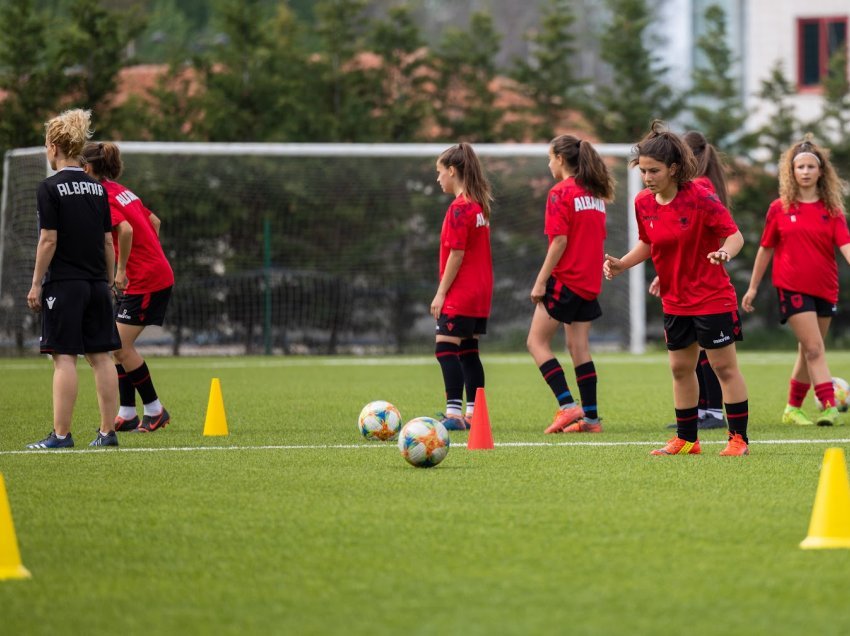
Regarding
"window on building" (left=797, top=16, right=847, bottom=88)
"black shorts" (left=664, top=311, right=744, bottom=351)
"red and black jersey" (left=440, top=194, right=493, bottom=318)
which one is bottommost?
"black shorts" (left=664, top=311, right=744, bottom=351)

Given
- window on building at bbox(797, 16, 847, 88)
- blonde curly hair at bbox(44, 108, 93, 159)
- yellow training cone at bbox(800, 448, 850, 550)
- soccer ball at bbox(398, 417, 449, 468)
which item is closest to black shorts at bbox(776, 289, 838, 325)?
soccer ball at bbox(398, 417, 449, 468)

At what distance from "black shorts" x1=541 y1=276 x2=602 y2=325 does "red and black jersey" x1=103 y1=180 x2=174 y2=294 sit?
2.54m

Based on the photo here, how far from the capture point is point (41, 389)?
12.9 m

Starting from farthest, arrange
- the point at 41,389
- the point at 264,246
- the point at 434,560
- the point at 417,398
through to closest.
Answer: the point at 264,246, the point at 41,389, the point at 417,398, the point at 434,560

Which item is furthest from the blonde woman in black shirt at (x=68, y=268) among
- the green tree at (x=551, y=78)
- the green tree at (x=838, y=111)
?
the green tree at (x=838, y=111)

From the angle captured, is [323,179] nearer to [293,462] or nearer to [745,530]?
[293,462]

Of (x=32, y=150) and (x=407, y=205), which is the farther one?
(x=407, y=205)

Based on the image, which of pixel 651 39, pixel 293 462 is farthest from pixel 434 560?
pixel 651 39

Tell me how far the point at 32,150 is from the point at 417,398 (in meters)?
9.47

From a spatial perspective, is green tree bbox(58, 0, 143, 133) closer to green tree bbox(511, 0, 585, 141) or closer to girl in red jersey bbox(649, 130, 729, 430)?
green tree bbox(511, 0, 585, 141)

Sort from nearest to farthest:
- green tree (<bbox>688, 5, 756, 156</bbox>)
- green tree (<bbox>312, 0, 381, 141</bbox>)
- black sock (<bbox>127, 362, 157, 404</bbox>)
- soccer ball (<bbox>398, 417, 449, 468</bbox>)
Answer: soccer ball (<bbox>398, 417, 449, 468</bbox>), black sock (<bbox>127, 362, 157, 404</bbox>), green tree (<bbox>312, 0, 381, 141</bbox>), green tree (<bbox>688, 5, 756, 156</bbox>)

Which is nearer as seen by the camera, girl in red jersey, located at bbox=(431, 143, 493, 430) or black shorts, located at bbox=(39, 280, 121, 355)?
black shorts, located at bbox=(39, 280, 121, 355)

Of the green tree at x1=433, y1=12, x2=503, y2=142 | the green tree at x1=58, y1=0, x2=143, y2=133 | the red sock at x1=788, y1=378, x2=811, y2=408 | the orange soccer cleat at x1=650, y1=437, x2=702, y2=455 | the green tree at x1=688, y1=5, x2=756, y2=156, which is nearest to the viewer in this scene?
the orange soccer cleat at x1=650, y1=437, x2=702, y2=455

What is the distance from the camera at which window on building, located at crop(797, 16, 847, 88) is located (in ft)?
100
